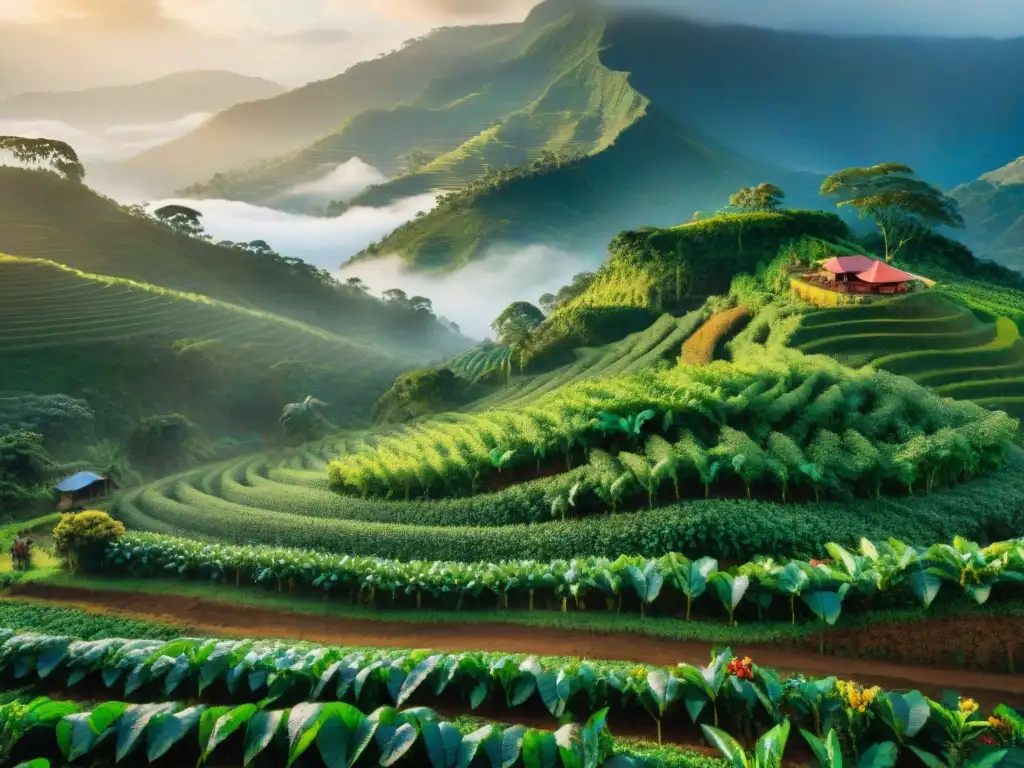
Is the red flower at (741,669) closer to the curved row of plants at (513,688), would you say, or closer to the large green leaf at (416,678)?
the curved row of plants at (513,688)

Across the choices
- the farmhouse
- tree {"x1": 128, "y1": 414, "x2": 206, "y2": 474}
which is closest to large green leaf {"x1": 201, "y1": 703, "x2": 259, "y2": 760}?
the farmhouse

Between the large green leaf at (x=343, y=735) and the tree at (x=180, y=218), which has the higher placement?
the tree at (x=180, y=218)

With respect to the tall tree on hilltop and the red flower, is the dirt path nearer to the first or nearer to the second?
the red flower

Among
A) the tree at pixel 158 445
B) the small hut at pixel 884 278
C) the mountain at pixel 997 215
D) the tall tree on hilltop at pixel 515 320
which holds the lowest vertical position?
the tree at pixel 158 445

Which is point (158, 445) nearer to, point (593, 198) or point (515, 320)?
point (515, 320)

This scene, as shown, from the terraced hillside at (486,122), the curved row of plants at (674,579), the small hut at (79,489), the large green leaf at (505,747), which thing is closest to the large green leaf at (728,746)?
the large green leaf at (505,747)

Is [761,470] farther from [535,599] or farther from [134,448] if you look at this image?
[134,448]
